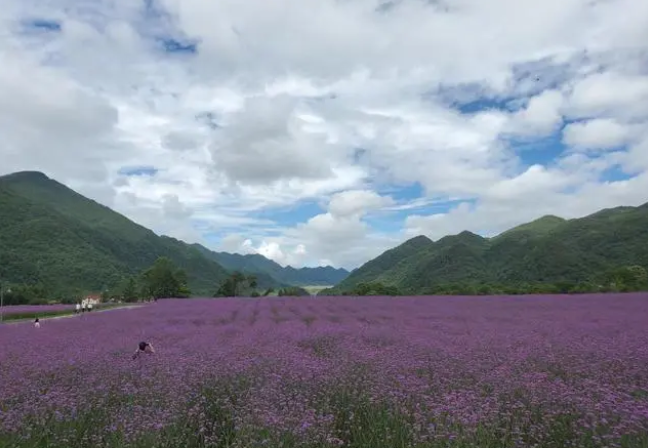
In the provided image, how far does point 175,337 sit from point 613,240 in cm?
10029

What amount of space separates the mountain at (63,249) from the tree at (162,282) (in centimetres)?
1183

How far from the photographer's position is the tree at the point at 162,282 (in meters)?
59.5

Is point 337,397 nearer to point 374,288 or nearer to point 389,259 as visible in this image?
point 374,288

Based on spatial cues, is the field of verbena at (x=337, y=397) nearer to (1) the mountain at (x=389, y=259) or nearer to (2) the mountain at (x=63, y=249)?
(2) the mountain at (x=63, y=249)

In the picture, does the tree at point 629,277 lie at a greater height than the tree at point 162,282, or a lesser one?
greater

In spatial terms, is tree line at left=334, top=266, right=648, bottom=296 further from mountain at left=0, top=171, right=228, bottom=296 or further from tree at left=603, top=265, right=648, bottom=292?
mountain at left=0, top=171, right=228, bottom=296

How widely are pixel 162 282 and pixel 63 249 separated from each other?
1645 inches

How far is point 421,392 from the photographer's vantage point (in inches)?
198

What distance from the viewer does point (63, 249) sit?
90188 millimetres

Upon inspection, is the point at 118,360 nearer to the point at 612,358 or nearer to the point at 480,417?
the point at 480,417

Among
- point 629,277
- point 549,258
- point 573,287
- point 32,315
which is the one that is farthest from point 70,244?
Result: point 629,277

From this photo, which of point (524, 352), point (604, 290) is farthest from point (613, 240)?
point (524, 352)

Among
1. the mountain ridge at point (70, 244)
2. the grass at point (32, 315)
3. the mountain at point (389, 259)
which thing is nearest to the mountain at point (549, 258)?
the grass at point (32, 315)

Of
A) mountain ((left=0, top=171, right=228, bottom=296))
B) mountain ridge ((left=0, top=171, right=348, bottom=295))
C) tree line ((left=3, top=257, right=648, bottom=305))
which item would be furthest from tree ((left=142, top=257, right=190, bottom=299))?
mountain ridge ((left=0, top=171, right=348, bottom=295))
